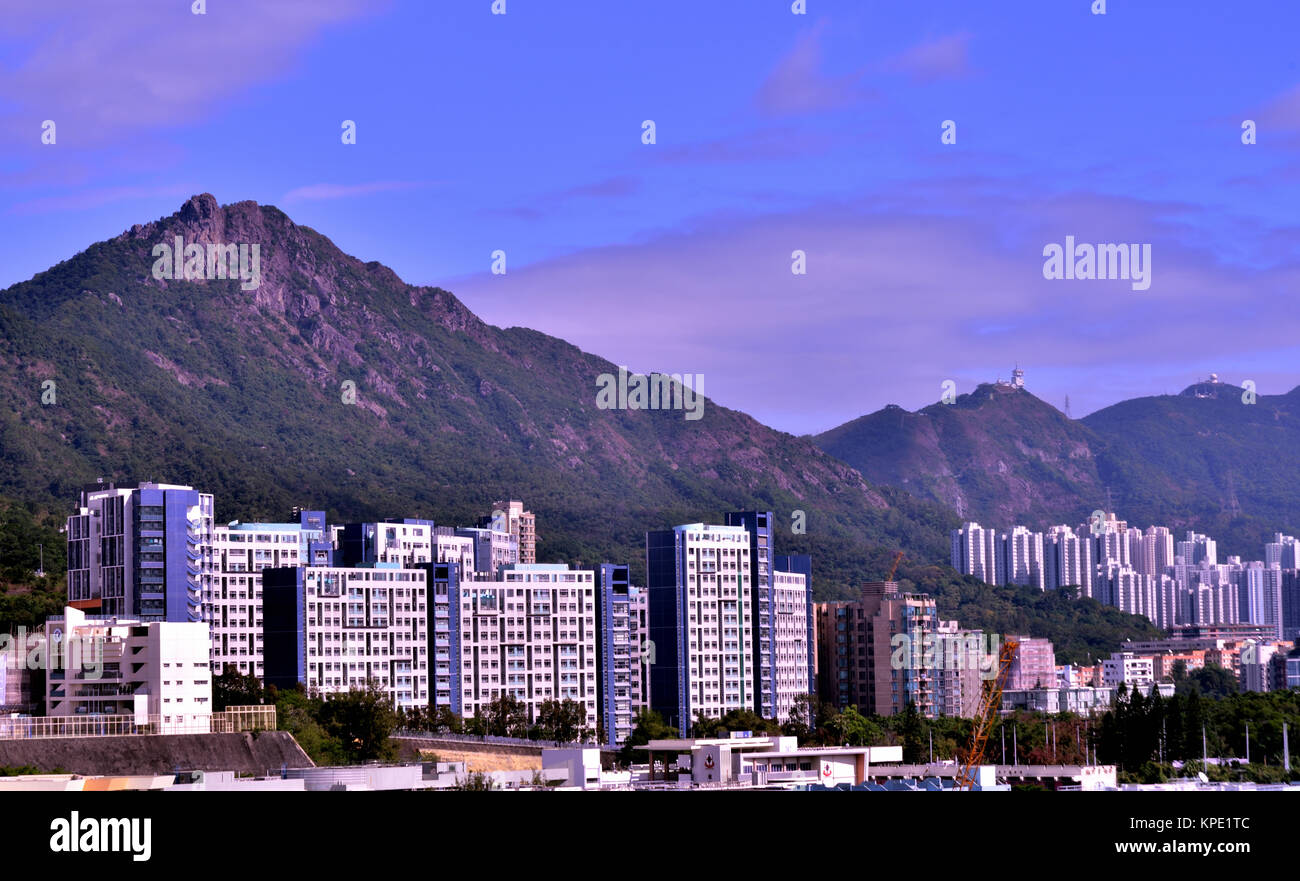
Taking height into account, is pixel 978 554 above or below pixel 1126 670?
above

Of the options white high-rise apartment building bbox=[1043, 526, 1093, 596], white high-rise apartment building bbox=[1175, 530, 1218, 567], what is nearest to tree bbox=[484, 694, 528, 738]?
white high-rise apartment building bbox=[1043, 526, 1093, 596]

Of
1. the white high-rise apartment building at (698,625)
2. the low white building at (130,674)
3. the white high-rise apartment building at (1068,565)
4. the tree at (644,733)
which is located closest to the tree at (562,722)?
the tree at (644,733)

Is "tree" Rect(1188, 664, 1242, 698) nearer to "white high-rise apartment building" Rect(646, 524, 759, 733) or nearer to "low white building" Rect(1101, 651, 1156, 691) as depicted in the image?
"low white building" Rect(1101, 651, 1156, 691)

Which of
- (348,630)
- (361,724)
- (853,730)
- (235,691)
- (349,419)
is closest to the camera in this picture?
(361,724)

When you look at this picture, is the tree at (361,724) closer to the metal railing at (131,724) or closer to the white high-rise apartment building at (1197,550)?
the metal railing at (131,724)

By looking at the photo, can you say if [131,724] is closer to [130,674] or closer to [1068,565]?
[130,674]

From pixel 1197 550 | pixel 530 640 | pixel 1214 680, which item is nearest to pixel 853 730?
pixel 530 640
